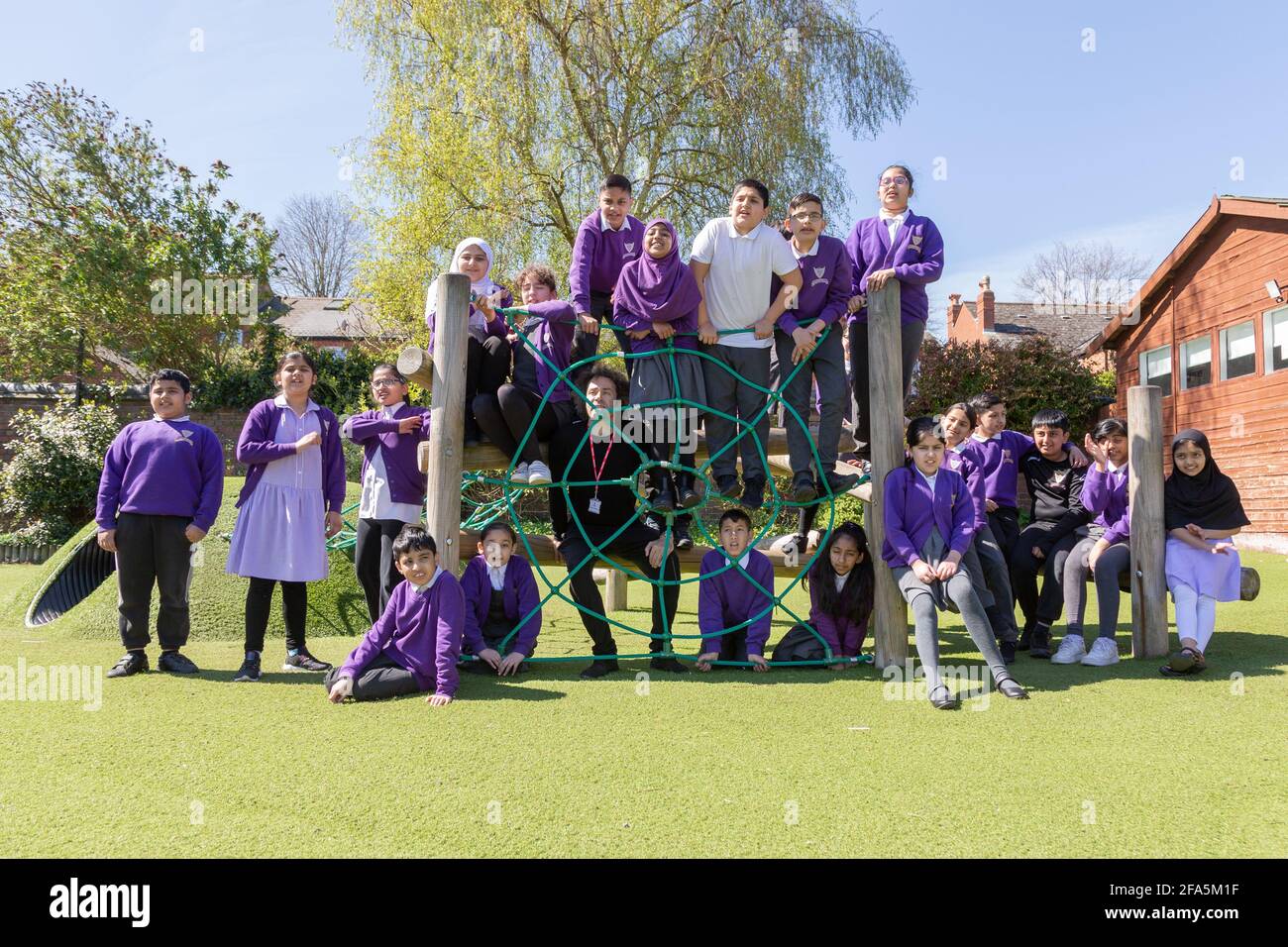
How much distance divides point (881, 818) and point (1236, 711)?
82.0 inches

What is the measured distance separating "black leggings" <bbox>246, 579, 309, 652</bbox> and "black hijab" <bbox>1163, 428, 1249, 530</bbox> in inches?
187

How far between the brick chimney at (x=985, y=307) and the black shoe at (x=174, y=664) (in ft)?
104

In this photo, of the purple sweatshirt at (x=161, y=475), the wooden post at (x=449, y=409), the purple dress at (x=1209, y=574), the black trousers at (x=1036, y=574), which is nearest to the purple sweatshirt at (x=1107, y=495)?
the black trousers at (x=1036, y=574)

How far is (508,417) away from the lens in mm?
4664

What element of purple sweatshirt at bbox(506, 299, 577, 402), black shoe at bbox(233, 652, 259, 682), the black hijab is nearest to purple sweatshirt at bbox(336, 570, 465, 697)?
black shoe at bbox(233, 652, 259, 682)

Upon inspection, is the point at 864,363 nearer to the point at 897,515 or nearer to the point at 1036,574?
the point at 897,515

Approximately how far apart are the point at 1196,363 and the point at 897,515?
12883mm

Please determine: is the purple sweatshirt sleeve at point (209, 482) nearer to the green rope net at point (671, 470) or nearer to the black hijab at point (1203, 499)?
the green rope net at point (671, 470)

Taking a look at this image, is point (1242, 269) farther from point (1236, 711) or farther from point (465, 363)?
point (465, 363)

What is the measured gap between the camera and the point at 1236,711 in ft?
11.8

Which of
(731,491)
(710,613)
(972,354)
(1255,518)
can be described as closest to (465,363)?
(731,491)

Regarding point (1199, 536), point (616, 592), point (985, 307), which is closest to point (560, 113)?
point (616, 592)

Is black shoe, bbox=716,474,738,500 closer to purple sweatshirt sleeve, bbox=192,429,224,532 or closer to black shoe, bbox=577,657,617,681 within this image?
black shoe, bbox=577,657,617,681

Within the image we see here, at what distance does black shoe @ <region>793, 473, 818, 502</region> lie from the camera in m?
4.56
